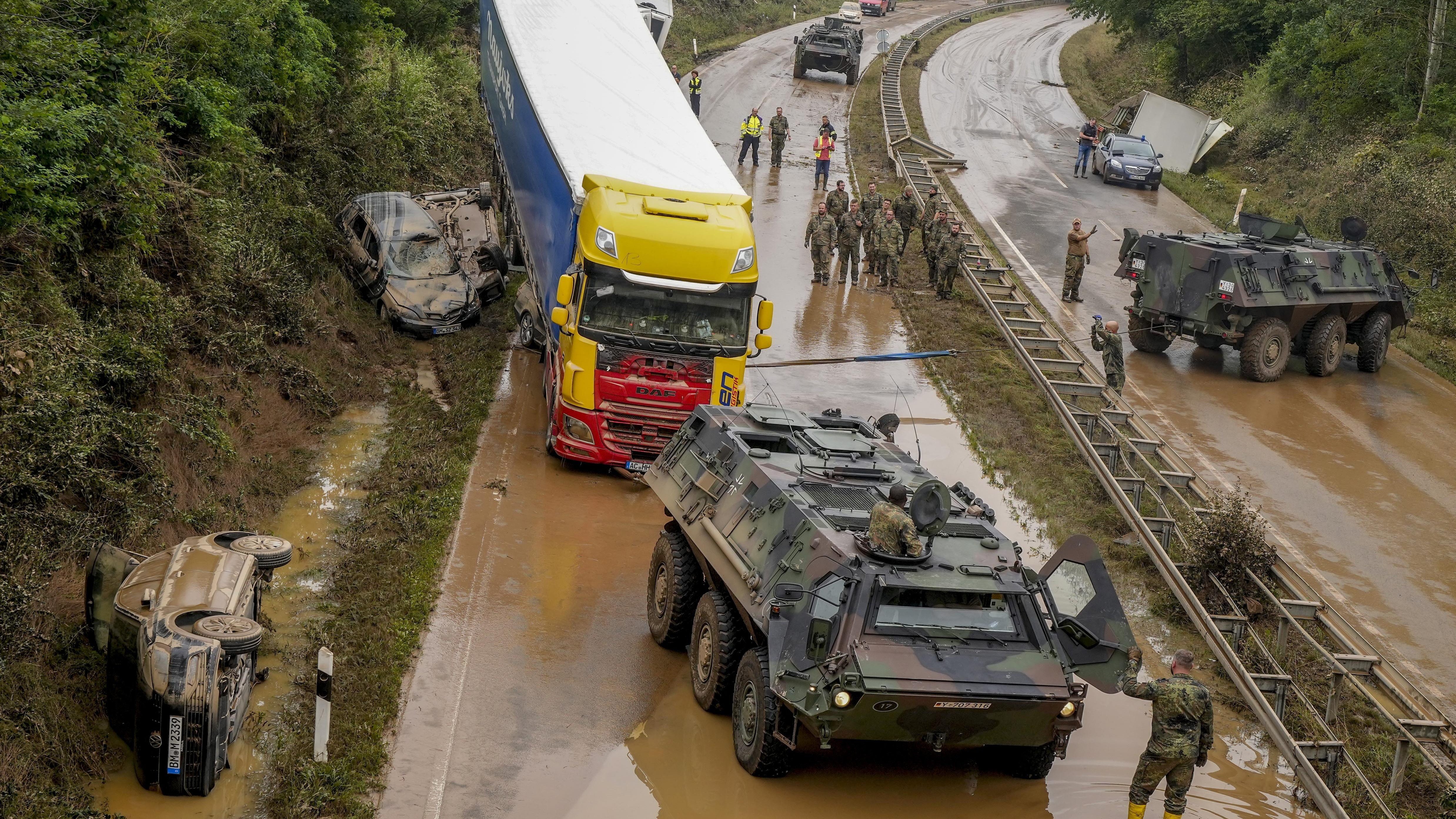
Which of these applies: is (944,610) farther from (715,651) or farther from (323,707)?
(323,707)

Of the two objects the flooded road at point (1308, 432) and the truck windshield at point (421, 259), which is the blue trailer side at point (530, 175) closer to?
the truck windshield at point (421, 259)

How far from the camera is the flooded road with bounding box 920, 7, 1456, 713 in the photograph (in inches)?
530

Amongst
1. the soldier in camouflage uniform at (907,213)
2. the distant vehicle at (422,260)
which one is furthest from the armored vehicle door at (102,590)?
the soldier in camouflage uniform at (907,213)

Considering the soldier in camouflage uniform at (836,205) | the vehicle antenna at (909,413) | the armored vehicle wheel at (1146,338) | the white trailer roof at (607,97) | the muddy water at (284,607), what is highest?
the white trailer roof at (607,97)

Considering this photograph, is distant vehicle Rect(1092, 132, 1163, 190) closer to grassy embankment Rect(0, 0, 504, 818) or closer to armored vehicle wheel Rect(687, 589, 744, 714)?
grassy embankment Rect(0, 0, 504, 818)

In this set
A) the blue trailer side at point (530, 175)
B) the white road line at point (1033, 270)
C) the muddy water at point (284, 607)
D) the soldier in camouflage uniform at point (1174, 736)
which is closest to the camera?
the muddy water at point (284, 607)

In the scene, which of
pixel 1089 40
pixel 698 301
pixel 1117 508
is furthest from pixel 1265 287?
pixel 1089 40

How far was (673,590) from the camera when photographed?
10953mm

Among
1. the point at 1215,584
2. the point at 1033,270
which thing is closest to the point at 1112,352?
the point at 1215,584

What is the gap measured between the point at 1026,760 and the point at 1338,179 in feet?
73.8

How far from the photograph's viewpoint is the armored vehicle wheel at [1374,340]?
2016 cm

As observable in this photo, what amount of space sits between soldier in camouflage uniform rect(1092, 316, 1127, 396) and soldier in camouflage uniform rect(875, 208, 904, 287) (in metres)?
5.57

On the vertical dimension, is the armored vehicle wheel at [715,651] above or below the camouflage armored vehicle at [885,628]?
below

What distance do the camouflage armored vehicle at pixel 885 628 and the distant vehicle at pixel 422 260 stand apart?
31.4ft
